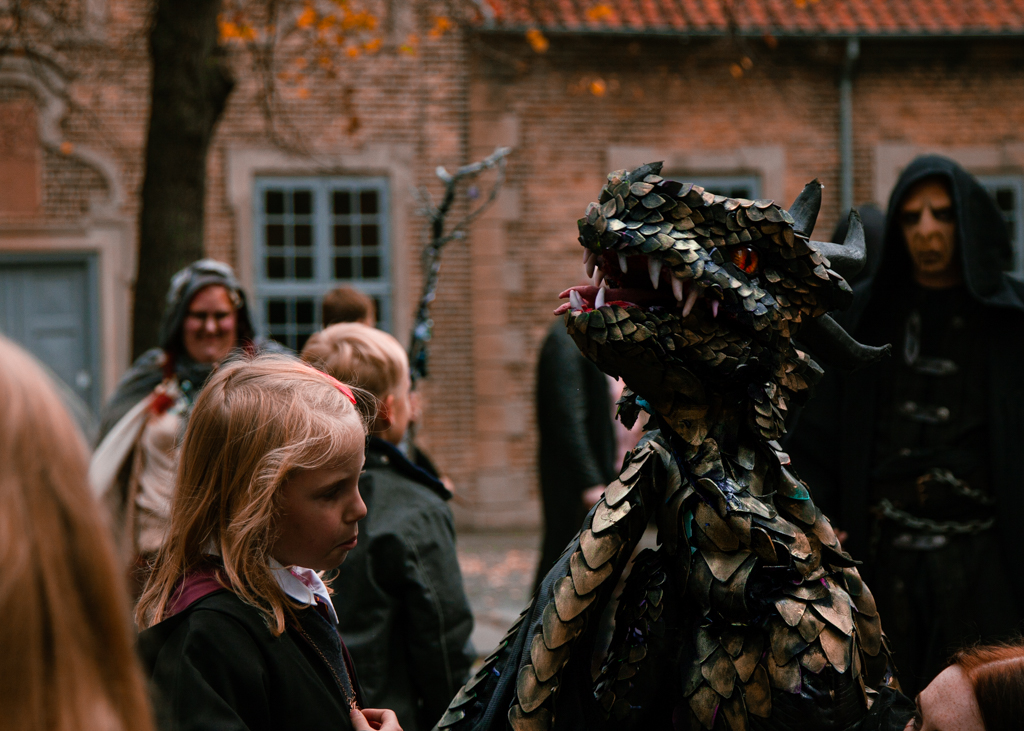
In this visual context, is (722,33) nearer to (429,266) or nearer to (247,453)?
(429,266)

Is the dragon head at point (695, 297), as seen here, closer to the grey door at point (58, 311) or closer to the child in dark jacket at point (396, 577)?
the child in dark jacket at point (396, 577)

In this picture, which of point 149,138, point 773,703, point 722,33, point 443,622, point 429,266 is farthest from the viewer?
point 722,33

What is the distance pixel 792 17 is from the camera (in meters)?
12.6

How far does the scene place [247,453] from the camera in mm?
1879

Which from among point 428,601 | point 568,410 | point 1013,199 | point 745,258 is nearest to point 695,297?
point 745,258

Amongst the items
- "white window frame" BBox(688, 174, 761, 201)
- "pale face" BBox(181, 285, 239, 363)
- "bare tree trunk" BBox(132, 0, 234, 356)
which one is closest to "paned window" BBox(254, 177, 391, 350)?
"white window frame" BBox(688, 174, 761, 201)

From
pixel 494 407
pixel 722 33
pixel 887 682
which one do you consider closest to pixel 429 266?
pixel 887 682

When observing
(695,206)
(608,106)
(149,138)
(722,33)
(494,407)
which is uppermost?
(722,33)

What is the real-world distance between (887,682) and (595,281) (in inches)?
32.6

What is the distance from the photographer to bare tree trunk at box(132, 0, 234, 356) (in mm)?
6605

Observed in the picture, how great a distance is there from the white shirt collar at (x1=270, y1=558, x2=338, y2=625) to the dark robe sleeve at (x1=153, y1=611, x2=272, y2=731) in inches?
6.3

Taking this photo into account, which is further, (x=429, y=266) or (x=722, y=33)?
(x=722, y=33)

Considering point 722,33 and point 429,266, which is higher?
point 722,33

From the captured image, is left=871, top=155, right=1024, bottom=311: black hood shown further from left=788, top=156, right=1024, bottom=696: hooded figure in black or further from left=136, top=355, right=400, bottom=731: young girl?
left=136, top=355, right=400, bottom=731: young girl
